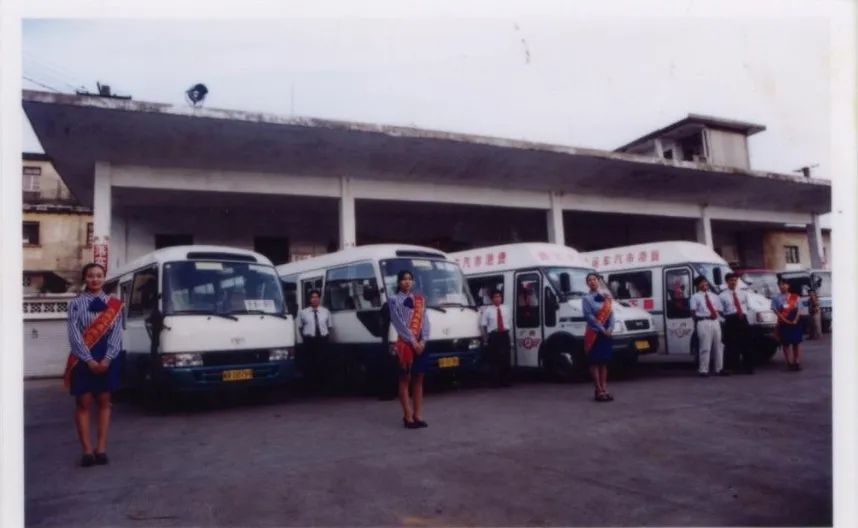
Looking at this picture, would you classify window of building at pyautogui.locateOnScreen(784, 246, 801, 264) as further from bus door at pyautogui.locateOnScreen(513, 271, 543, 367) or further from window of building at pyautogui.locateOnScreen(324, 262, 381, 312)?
window of building at pyautogui.locateOnScreen(324, 262, 381, 312)

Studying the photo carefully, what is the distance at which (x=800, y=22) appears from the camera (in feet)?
13.5

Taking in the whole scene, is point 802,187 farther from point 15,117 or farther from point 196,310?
point 15,117

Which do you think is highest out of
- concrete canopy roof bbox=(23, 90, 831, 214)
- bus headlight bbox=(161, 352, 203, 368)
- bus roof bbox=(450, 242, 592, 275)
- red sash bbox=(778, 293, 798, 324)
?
concrete canopy roof bbox=(23, 90, 831, 214)

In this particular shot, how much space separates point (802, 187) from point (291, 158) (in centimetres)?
1679

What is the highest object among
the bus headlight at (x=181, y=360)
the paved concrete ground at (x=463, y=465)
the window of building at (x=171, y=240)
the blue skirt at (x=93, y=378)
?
the window of building at (x=171, y=240)

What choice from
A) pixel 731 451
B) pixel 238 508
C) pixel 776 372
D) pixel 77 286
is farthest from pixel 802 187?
pixel 77 286

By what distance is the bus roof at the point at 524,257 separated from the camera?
10547mm

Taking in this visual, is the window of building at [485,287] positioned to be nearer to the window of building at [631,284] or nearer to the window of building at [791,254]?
the window of building at [631,284]

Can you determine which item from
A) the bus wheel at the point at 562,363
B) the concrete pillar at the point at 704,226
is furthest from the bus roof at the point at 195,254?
the concrete pillar at the point at 704,226

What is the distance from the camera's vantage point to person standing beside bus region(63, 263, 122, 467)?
16.3 ft

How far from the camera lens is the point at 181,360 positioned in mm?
7449

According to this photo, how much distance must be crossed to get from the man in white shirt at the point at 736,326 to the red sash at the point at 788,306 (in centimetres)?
54

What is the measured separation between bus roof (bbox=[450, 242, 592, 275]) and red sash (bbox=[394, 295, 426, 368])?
4.40 meters

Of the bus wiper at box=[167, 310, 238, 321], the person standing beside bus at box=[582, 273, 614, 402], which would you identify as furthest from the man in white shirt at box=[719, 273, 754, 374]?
the bus wiper at box=[167, 310, 238, 321]
